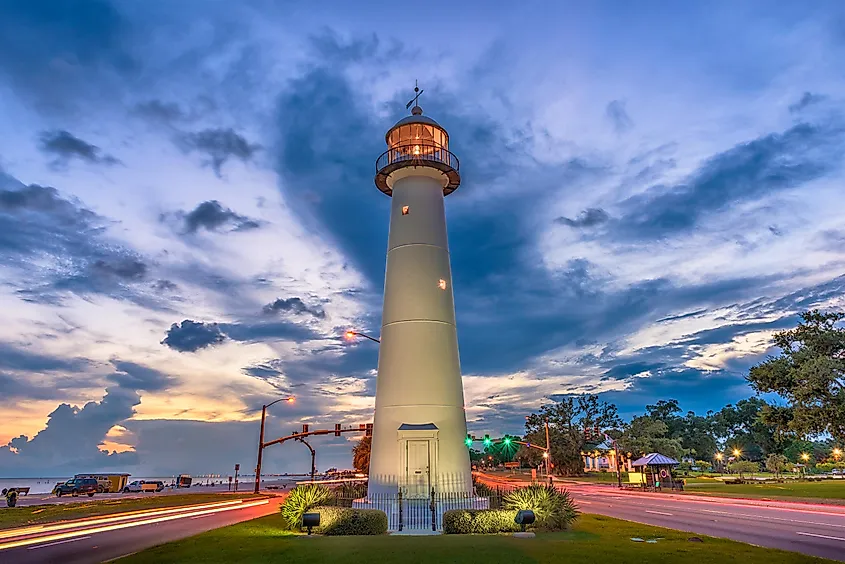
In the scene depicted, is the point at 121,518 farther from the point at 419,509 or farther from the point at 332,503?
the point at 419,509

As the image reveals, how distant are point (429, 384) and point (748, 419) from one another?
390 ft

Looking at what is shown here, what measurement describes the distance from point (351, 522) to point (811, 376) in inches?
1115

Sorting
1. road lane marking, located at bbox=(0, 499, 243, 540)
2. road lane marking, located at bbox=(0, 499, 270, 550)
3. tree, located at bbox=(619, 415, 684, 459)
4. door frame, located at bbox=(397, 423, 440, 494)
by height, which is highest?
tree, located at bbox=(619, 415, 684, 459)

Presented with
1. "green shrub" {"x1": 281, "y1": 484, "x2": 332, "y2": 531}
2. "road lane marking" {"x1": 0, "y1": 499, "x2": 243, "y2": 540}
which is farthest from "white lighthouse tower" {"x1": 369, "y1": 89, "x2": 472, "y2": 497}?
"road lane marking" {"x1": 0, "y1": 499, "x2": 243, "y2": 540}

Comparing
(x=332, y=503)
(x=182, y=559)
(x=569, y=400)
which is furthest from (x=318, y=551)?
(x=569, y=400)

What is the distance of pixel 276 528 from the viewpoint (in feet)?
62.3

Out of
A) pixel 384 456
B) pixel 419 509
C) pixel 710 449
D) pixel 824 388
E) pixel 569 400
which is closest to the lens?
pixel 419 509

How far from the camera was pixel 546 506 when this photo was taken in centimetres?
1783

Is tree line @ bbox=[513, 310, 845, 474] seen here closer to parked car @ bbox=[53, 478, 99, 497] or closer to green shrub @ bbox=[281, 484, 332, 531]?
green shrub @ bbox=[281, 484, 332, 531]

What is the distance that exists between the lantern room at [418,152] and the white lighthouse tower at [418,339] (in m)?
0.04

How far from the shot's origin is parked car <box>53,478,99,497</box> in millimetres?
48156

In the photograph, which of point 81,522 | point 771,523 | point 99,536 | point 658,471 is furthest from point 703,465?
point 99,536

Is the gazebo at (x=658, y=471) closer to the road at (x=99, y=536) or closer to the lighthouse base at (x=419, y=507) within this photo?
the lighthouse base at (x=419, y=507)

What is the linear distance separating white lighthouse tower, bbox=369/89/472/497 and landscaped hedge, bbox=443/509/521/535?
2.08 meters
